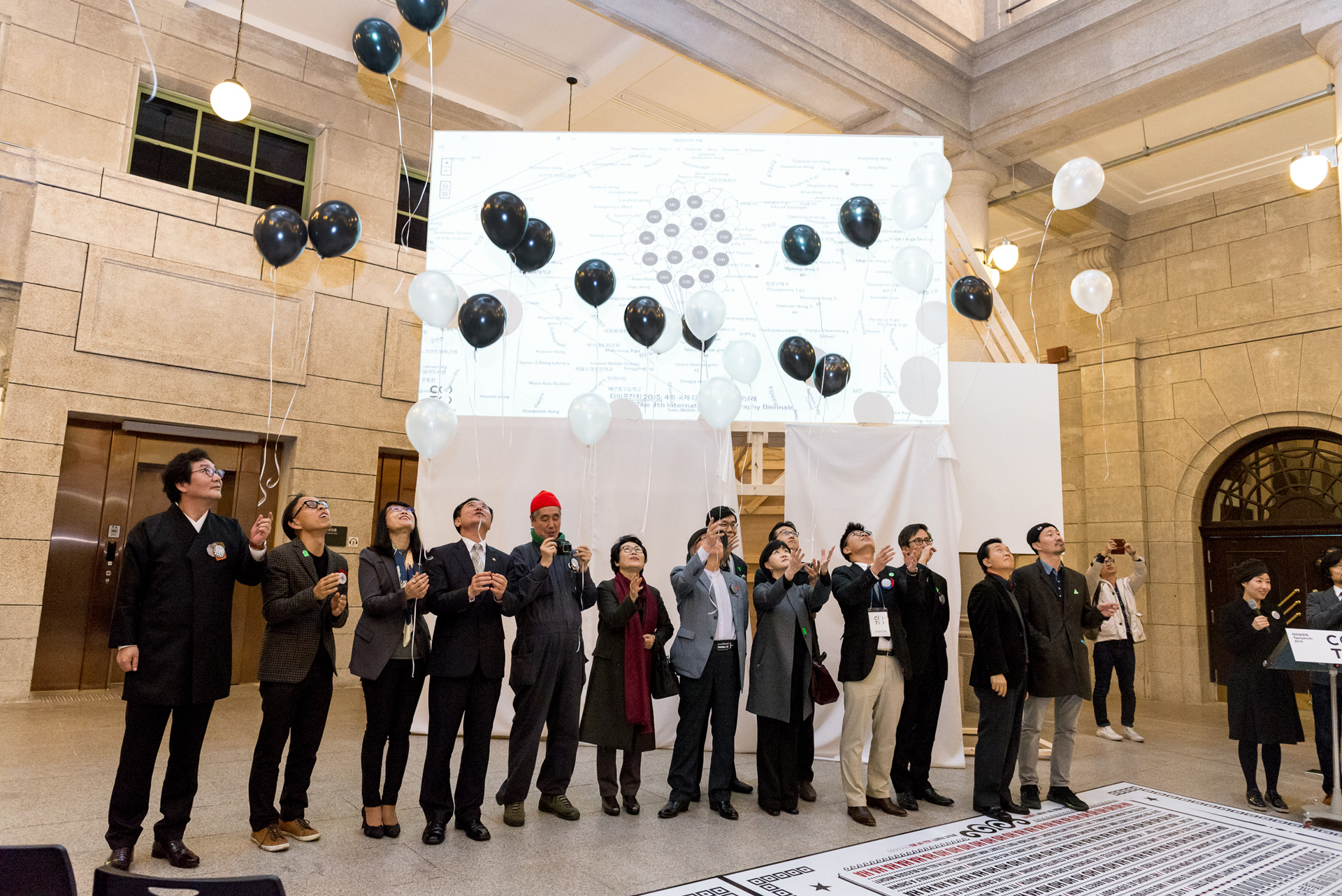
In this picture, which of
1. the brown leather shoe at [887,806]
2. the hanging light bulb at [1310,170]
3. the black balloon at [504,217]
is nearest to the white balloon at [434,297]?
the black balloon at [504,217]

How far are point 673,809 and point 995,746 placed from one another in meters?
1.66

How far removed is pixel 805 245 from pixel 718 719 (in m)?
2.93

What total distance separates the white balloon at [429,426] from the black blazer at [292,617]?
3.04 ft

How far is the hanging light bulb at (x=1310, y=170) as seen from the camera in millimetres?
6398

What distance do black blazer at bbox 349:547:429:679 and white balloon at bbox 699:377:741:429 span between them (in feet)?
6.93

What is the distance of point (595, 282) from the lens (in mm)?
5074

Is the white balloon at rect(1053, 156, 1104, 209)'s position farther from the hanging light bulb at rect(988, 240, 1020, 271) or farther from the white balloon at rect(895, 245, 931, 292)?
the hanging light bulb at rect(988, 240, 1020, 271)

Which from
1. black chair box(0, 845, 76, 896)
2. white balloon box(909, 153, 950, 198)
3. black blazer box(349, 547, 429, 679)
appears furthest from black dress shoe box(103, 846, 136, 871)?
white balloon box(909, 153, 950, 198)

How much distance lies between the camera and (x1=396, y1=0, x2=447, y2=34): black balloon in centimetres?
423

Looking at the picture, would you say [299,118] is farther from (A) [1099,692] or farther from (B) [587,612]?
(A) [1099,692]

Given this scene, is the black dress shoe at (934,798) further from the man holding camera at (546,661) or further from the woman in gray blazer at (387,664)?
the woman in gray blazer at (387,664)

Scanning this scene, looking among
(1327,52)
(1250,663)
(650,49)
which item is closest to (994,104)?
(1327,52)

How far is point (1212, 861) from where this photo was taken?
11.7ft

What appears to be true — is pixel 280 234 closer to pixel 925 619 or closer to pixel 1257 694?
pixel 925 619
